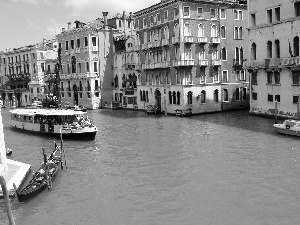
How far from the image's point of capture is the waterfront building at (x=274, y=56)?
29.1 metres

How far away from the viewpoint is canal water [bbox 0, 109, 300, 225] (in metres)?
12.5

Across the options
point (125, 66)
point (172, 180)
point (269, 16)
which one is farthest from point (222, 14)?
point (172, 180)

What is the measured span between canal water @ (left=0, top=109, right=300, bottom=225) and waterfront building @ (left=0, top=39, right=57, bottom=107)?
3510cm

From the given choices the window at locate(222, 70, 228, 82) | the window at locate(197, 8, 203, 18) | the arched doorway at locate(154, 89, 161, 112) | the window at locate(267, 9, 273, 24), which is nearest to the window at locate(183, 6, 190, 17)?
the window at locate(197, 8, 203, 18)

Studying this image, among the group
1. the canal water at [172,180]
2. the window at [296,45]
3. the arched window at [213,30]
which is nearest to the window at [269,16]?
the window at [296,45]

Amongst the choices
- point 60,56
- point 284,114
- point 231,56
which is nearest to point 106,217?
point 284,114

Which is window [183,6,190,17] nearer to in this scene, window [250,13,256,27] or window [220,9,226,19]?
window [220,9,226,19]

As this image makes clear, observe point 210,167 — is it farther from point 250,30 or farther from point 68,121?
point 250,30

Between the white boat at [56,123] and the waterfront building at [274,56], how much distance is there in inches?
598

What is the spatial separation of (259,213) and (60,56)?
46.1 metres

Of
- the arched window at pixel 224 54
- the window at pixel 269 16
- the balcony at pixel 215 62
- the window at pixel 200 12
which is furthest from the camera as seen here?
the arched window at pixel 224 54

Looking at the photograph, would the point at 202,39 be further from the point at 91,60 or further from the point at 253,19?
the point at 91,60

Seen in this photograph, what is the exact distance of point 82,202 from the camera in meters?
14.0

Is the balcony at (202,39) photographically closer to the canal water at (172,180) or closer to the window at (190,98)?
the window at (190,98)
